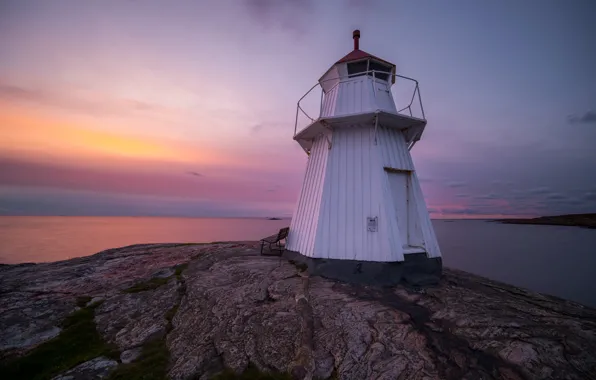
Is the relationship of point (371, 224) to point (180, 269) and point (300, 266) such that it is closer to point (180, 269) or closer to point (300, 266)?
point (300, 266)

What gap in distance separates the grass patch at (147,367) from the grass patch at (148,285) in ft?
12.6

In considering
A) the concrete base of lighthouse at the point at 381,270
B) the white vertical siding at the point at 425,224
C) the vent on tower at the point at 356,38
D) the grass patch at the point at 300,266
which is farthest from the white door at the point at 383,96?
the grass patch at the point at 300,266

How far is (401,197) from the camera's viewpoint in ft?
36.4

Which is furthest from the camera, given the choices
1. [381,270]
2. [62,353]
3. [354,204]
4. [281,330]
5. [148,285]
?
[354,204]

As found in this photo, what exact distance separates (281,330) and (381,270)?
14.9ft

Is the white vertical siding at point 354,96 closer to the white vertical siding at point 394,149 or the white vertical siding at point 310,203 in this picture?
the white vertical siding at point 394,149

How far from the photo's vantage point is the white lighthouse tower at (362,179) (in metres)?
10.2

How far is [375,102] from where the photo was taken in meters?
11.3

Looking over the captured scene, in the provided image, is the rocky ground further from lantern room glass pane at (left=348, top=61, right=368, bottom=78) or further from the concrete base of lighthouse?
lantern room glass pane at (left=348, top=61, right=368, bottom=78)

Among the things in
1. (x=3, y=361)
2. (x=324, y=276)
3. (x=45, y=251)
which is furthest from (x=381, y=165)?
(x=45, y=251)

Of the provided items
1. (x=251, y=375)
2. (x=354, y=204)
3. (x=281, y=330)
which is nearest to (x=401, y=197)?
(x=354, y=204)

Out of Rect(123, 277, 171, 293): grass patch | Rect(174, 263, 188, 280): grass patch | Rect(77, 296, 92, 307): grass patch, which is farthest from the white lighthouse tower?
Rect(77, 296, 92, 307): grass patch

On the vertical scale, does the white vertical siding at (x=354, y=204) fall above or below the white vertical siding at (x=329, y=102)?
below

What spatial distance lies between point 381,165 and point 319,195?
8.76ft
